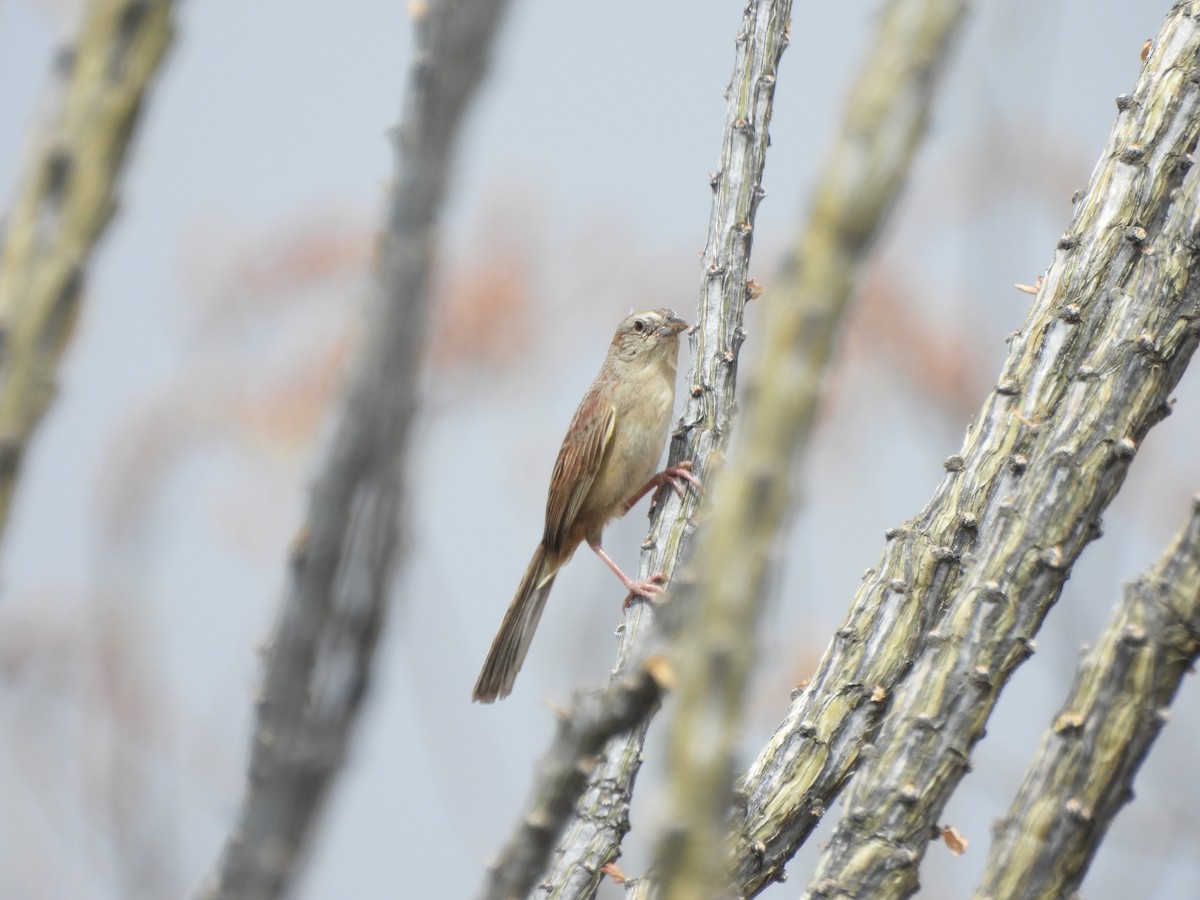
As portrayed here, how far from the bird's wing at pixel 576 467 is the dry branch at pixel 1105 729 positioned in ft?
13.1

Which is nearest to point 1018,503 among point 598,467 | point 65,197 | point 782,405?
point 782,405

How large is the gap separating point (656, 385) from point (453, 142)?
483cm

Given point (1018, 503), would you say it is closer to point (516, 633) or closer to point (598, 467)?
point (598, 467)

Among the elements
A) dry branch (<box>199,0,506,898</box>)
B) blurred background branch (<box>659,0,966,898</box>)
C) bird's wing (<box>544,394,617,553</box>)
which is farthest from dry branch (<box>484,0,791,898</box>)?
dry branch (<box>199,0,506,898</box>)

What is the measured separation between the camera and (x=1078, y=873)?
2.26m

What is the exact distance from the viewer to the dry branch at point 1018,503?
106 inches

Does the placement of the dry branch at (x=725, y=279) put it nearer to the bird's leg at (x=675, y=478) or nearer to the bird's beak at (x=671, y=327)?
the bird's leg at (x=675, y=478)

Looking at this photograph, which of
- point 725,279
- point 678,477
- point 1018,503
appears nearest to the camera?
point 1018,503

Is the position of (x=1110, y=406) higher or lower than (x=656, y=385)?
lower

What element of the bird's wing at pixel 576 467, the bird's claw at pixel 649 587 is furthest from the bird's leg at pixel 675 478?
the bird's wing at pixel 576 467

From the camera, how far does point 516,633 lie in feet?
20.3

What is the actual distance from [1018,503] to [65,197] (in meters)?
2.40

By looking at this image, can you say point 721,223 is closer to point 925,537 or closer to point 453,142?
point 925,537

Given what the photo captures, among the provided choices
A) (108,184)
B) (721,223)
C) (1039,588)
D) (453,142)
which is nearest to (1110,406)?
(1039,588)
